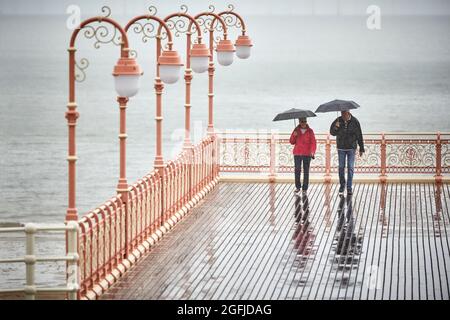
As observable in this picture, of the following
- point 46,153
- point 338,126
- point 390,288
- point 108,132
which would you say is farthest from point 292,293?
point 108,132

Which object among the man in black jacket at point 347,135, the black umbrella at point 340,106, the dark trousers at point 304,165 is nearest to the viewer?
the black umbrella at point 340,106

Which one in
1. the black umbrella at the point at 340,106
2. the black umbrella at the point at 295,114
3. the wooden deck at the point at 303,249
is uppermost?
the black umbrella at the point at 340,106

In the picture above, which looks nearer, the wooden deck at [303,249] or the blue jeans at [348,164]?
the wooden deck at [303,249]

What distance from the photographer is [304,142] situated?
25219 mm

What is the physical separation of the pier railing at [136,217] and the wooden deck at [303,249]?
23 centimetres

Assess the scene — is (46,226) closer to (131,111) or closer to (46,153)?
(46,153)

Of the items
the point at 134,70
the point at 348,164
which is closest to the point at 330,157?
the point at 348,164

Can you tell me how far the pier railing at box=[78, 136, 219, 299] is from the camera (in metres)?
16.6

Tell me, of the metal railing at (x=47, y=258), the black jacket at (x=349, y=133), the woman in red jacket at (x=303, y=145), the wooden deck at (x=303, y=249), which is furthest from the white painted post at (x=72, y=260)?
the black jacket at (x=349, y=133)

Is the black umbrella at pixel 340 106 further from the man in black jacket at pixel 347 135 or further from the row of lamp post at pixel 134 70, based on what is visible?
the row of lamp post at pixel 134 70

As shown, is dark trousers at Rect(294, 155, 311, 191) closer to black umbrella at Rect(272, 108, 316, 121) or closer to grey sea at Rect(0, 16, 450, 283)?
black umbrella at Rect(272, 108, 316, 121)

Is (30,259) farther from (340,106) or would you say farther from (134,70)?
(340,106)

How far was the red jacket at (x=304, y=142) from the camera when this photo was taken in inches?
987

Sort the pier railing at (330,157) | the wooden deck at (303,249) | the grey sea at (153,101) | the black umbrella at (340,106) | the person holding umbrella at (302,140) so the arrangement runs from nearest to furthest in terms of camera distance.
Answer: the wooden deck at (303,249) < the black umbrella at (340,106) < the person holding umbrella at (302,140) < the pier railing at (330,157) < the grey sea at (153,101)
